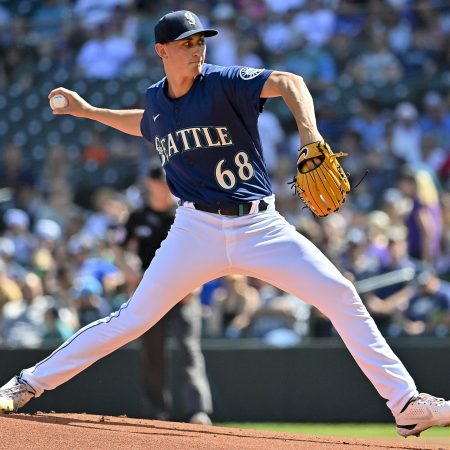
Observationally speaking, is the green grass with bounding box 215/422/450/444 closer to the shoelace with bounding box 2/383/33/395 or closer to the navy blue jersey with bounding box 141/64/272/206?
the shoelace with bounding box 2/383/33/395

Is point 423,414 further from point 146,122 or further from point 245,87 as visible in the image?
point 146,122

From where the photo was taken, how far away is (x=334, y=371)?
8945mm

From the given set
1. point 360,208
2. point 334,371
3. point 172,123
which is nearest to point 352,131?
point 360,208

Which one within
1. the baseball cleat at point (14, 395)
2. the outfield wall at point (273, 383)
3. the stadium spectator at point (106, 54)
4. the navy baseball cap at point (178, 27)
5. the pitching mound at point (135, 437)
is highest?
the stadium spectator at point (106, 54)

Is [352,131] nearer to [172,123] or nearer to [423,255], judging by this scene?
[423,255]

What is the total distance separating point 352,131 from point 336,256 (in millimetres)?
3069

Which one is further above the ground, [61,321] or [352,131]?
[352,131]

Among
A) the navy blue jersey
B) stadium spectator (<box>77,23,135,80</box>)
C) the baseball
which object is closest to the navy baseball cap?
the navy blue jersey

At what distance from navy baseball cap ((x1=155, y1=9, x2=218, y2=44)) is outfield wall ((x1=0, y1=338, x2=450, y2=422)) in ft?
14.7

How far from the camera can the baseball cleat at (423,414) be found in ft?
15.8

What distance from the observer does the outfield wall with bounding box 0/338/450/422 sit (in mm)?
8883

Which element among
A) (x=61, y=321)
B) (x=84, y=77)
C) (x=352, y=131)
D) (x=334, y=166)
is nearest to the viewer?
(x=334, y=166)

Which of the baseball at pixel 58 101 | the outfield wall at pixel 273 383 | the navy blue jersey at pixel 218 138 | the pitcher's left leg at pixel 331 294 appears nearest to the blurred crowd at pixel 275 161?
the outfield wall at pixel 273 383

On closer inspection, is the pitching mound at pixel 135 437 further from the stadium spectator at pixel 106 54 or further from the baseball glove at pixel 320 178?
the stadium spectator at pixel 106 54
